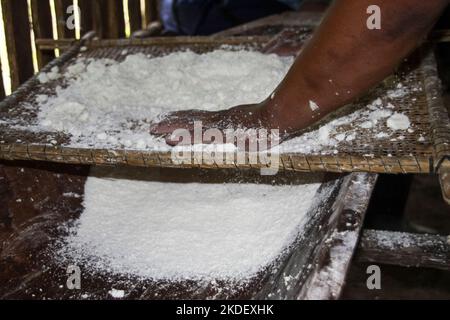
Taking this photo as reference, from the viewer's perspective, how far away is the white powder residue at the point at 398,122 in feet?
4.72

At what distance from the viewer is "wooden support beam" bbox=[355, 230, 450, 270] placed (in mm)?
1801

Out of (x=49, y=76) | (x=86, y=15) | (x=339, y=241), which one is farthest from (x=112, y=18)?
(x=339, y=241)

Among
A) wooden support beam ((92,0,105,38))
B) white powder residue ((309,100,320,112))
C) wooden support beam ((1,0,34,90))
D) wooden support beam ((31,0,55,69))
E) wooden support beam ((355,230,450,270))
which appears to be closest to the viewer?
white powder residue ((309,100,320,112))

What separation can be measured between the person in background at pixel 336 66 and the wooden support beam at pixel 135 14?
2288mm

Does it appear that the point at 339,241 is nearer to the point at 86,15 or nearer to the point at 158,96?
the point at 158,96

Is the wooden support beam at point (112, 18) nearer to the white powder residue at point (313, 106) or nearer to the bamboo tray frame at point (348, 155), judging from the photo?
the bamboo tray frame at point (348, 155)

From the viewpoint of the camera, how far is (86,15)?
3.02 meters

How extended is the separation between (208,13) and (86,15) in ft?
3.54

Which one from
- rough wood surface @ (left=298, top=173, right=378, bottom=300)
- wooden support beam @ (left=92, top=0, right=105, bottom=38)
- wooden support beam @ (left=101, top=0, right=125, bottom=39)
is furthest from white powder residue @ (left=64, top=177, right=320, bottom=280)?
wooden support beam @ (left=101, top=0, right=125, bottom=39)

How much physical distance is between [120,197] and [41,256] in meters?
0.33

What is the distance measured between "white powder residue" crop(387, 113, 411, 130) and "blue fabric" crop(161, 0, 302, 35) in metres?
2.57

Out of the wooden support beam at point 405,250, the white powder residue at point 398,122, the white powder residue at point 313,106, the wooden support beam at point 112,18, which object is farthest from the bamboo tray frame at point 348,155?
the wooden support beam at point 112,18

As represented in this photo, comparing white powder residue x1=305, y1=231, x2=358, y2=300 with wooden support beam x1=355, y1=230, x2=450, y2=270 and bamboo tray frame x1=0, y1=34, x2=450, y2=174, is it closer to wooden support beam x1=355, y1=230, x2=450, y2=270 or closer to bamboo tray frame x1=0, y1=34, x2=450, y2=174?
bamboo tray frame x1=0, y1=34, x2=450, y2=174
